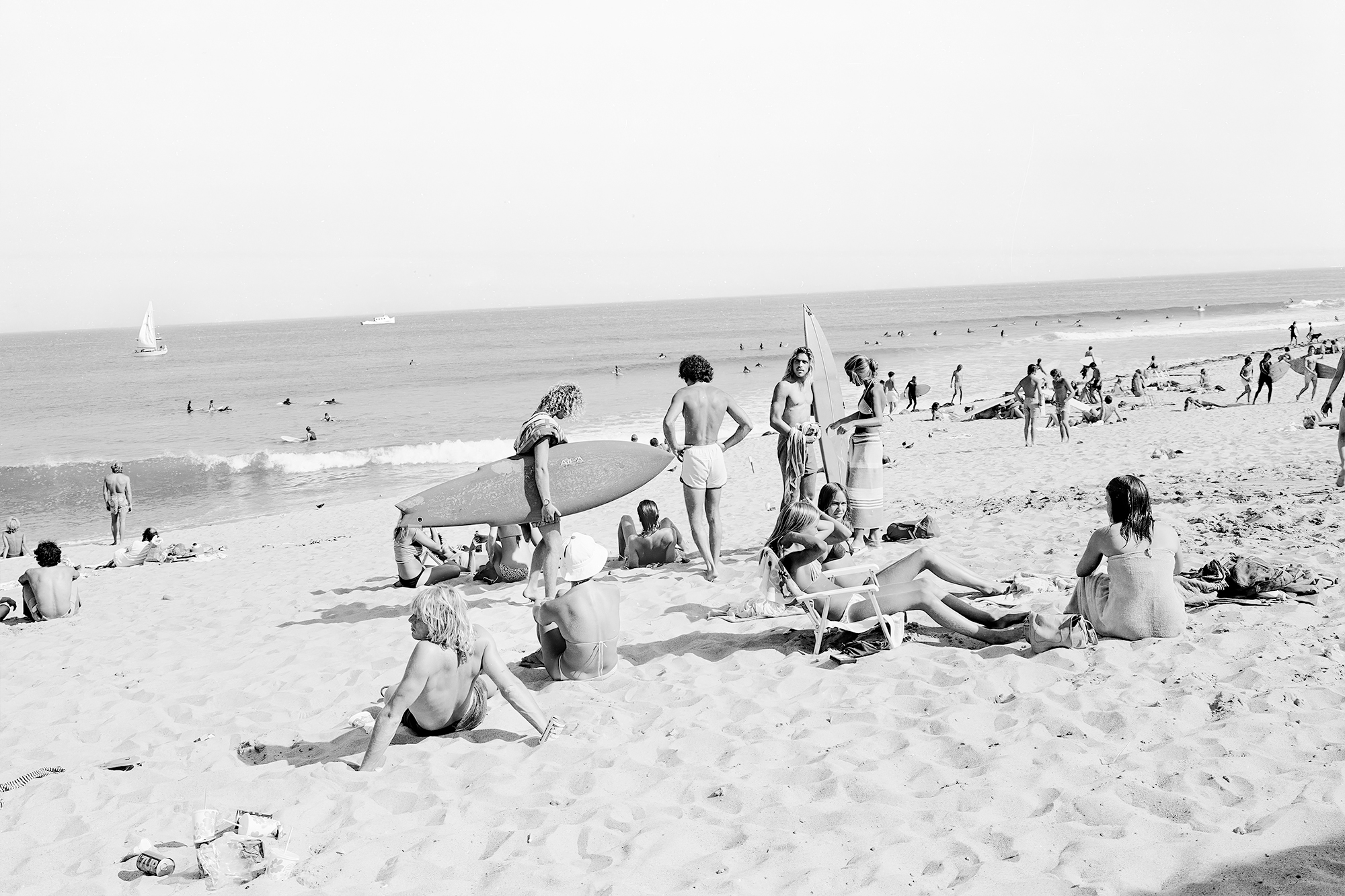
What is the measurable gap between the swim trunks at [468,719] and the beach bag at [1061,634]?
2.68m

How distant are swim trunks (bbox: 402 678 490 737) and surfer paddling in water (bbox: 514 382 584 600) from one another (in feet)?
5.35

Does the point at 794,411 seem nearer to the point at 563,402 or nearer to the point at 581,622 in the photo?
the point at 563,402

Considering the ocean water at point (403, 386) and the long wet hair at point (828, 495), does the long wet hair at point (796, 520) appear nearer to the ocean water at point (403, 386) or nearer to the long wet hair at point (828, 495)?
the long wet hair at point (828, 495)

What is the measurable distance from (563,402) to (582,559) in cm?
158

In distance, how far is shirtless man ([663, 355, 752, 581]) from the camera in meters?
6.64

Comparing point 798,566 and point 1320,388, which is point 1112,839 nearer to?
point 798,566

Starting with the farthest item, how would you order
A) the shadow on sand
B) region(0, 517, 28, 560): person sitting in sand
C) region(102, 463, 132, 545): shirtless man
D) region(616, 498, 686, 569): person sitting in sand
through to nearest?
region(102, 463, 132, 545): shirtless man → region(0, 517, 28, 560): person sitting in sand → region(616, 498, 686, 569): person sitting in sand → the shadow on sand

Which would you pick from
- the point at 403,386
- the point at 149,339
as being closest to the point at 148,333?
the point at 149,339

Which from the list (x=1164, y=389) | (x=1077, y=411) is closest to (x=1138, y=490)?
(x=1077, y=411)

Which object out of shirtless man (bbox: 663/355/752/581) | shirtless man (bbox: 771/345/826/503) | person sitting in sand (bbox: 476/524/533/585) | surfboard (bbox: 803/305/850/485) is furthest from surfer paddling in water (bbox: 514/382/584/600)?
surfboard (bbox: 803/305/850/485)

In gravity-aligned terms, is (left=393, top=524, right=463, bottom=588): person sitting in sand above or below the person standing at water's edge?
below

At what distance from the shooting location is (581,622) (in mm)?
4965

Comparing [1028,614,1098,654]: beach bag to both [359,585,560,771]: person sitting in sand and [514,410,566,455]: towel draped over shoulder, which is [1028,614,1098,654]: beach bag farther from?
[514,410,566,455]: towel draped over shoulder

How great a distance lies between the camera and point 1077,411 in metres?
18.4
